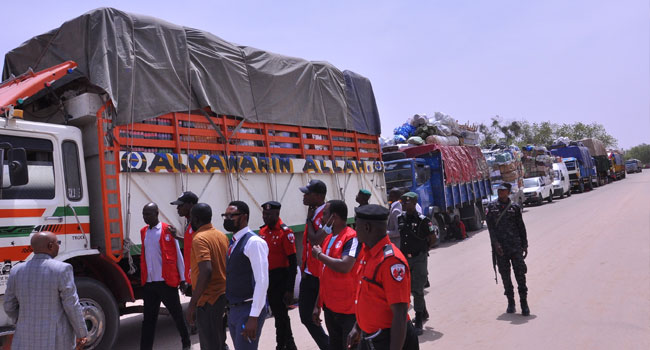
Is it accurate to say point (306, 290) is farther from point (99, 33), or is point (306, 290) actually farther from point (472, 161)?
point (472, 161)

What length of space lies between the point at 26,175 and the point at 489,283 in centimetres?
664

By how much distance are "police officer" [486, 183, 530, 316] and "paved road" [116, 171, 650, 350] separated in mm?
394

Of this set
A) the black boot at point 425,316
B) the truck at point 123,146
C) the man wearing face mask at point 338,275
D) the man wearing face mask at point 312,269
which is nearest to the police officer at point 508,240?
the black boot at point 425,316

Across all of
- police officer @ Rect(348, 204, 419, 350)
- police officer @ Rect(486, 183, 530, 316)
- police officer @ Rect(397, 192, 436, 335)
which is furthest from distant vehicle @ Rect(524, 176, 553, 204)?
police officer @ Rect(348, 204, 419, 350)

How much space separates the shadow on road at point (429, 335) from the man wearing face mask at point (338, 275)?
1843mm

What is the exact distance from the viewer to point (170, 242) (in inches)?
211

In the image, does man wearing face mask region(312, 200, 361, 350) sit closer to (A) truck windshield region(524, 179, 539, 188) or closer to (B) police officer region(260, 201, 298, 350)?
(B) police officer region(260, 201, 298, 350)

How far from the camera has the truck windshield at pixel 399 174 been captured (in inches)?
509

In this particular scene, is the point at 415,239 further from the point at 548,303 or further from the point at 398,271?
the point at 398,271

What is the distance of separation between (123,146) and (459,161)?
11466mm

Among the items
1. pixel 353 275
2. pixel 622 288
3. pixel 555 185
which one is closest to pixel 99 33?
pixel 353 275

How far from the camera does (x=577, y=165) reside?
1340 inches

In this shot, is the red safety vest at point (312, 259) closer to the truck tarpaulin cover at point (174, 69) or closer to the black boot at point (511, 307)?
the truck tarpaulin cover at point (174, 69)

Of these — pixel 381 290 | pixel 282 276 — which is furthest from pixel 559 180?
pixel 381 290
